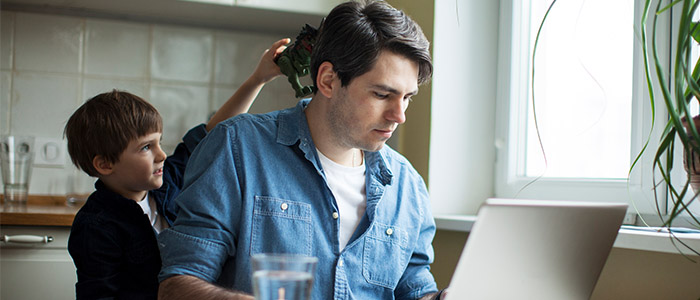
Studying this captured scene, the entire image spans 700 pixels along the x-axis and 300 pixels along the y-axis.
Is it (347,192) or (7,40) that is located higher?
(7,40)

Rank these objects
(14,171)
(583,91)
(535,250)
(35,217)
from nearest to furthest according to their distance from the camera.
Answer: (535,250), (583,91), (35,217), (14,171)

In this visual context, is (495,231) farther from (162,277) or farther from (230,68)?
(230,68)

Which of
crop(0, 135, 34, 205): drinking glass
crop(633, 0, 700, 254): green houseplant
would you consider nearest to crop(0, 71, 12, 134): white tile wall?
crop(0, 135, 34, 205): drinking glass

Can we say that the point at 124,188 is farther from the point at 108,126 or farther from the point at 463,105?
the point at 463,105

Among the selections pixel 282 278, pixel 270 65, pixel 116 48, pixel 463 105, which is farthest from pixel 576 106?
pixel 116 48

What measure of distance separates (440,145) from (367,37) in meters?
0.78

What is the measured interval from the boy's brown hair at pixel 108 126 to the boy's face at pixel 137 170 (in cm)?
2

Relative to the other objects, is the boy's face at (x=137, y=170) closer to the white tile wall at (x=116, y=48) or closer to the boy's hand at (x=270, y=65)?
the boy's hand at (x=270, y=65)

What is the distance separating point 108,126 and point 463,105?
106 cm

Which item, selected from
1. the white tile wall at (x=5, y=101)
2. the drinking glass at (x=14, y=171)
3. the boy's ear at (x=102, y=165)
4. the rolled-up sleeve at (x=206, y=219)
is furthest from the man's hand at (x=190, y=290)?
the white tile wall at (x=5, y=101)

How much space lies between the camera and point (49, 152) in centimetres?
249

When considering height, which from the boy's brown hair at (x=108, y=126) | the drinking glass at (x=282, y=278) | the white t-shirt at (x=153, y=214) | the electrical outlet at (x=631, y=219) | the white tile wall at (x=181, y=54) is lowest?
the white t-shirt at (x=153, y=214)

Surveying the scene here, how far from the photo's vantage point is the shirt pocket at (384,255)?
134 cm

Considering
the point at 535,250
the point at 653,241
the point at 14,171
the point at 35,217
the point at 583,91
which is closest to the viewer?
the point at 535,250
